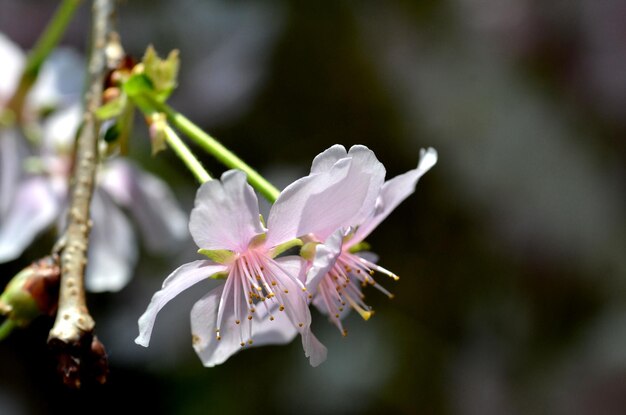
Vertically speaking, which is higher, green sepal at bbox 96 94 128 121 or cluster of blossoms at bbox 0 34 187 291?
green sepal at bbox 96 94 128 121

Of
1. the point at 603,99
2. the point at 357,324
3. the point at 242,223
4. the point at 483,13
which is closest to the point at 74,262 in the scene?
the point at 242,223

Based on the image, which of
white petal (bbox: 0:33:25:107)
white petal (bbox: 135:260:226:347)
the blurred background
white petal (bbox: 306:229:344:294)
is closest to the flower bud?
white petal (bbox: 135:260:226:347)

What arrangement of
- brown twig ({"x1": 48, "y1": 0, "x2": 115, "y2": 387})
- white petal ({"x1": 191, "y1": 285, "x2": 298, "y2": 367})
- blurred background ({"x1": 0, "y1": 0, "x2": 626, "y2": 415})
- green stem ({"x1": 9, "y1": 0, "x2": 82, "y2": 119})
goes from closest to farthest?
brown twig ({"x1": 48, "y1": 0, "x2": 115, "y2": 387}), white petal ({"x1": 191, "y1": 285, "x2": 298, "y2": 367}), green stem ({"x1": 9, "y1": 0, "x2": 82, "y2": 119}), blurred background ({"x1": 0, "y1": 0, "x2": 626, "y2": 415})

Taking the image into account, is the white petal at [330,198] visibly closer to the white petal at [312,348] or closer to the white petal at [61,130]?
the white petal at [312,348]

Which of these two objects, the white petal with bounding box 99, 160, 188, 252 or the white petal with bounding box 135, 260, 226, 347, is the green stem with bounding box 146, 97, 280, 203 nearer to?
the white petal with bounding box 135, 260, 226, 347

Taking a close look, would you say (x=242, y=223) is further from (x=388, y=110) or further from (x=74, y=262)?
(x=388, y=110)

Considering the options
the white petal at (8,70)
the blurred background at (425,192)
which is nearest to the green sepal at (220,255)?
the white petal at (8,70)

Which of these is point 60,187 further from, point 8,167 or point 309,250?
point 309,250
